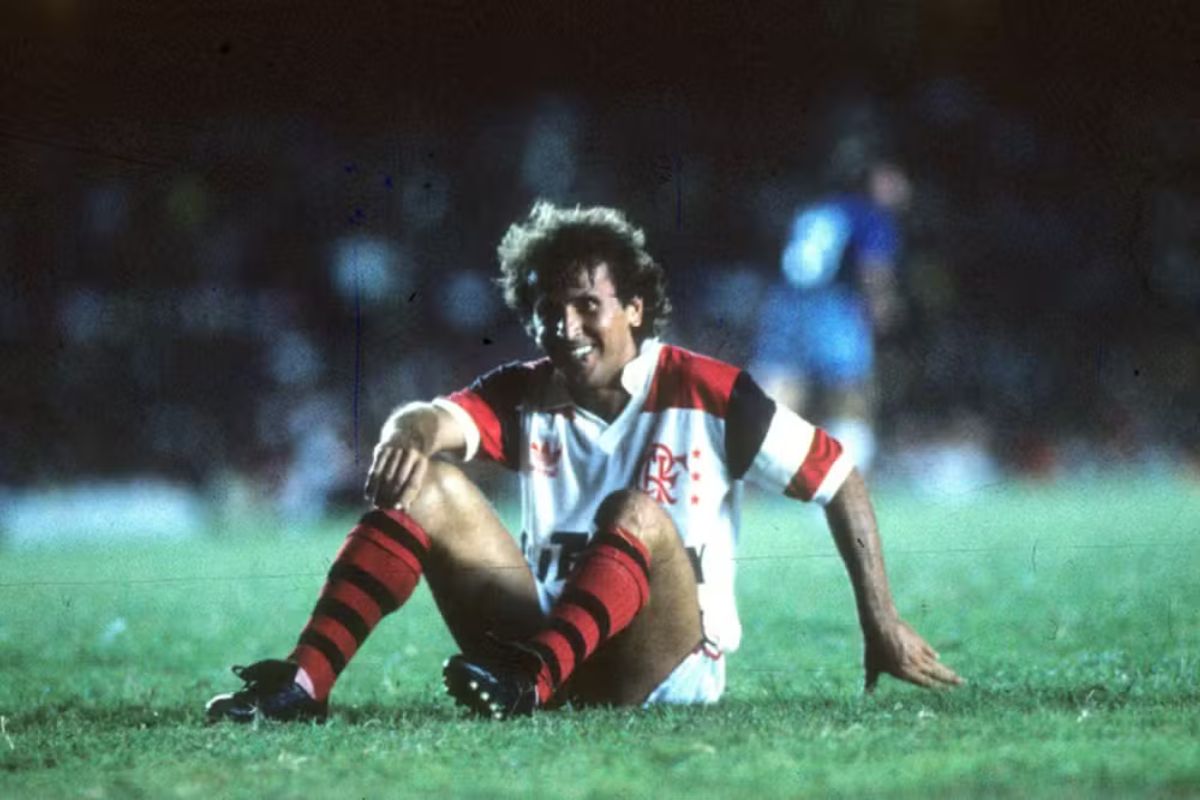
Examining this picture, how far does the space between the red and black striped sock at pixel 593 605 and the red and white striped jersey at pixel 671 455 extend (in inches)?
12.0

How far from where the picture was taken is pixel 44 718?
14.8 feet

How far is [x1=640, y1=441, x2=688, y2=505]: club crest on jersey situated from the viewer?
4.30 metres

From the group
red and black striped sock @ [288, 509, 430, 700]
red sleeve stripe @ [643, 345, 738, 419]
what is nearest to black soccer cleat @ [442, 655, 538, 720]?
red and black striped sock @ [288, 509, 430, 700]

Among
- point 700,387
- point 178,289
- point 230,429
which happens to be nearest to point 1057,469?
point 230,429

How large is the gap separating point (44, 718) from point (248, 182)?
9.15ft

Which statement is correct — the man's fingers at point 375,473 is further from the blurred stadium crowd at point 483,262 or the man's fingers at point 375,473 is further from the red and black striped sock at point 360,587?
the blurred stadium crowd at point 483,262

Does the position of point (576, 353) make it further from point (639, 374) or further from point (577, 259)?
point (577, 259)

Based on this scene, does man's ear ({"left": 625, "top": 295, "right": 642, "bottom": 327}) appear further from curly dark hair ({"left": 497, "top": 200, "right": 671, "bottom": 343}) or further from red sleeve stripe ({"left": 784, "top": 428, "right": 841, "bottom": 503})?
red sleeve stripe ({"left": 784, "top": 428, "right": 841, "bottom": 503})

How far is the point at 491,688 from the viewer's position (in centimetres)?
386

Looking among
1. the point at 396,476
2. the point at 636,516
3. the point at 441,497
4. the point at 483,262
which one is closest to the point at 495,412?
the point at 441,497

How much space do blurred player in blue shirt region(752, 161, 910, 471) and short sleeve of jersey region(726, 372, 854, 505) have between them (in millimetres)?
Result: 2693

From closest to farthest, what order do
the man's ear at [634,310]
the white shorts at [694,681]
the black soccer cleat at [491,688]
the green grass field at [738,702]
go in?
the green grass field at [738,702] → the black soccer cleat at [491,688] → the white shorts at [694,681] → the man's ear at [634,310]

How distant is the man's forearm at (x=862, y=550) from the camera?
422 cm

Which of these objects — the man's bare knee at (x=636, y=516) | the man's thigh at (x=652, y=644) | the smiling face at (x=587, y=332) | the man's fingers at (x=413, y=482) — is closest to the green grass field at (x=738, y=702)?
the man's thigh at (x=652, y=644)
